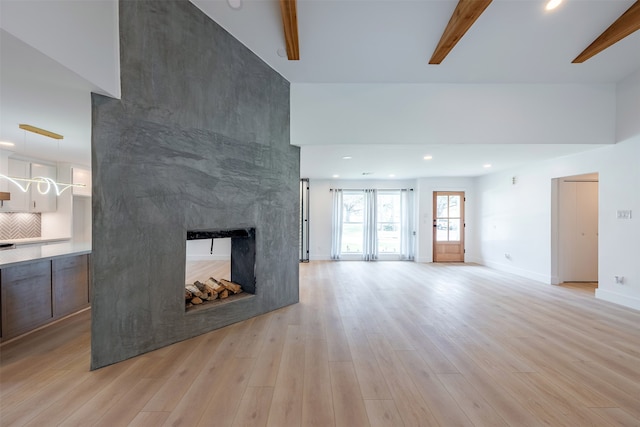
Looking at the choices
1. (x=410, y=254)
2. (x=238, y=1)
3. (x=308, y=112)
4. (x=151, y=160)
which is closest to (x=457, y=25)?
(x=308, y=112)

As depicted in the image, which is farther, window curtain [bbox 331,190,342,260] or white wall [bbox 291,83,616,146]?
window curtain [bbox 331,190,342,260]

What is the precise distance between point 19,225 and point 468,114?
8091 mm

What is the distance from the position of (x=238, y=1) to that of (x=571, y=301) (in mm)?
5890

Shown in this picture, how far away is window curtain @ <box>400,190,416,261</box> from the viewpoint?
308 inches

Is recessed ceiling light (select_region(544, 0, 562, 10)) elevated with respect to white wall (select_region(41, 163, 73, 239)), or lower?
elevated

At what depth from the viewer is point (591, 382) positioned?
1984 mm

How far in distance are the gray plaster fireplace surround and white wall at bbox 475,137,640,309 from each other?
5.05 m

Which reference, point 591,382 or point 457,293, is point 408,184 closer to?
point 457,293

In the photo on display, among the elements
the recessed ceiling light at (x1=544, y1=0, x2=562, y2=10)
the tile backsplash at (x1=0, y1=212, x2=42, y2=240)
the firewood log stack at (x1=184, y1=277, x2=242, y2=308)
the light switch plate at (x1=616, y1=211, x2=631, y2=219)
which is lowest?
the firewood log stack at (x1=184, y1=277, x2=242, y2=308)

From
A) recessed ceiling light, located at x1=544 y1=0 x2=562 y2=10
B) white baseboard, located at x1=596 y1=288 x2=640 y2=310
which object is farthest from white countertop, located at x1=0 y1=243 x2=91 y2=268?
white baseboard, located at x1=596 y1=288 x2=640 y2=310

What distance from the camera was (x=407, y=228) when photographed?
7836 mm

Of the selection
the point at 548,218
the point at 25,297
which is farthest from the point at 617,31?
the point at 25,297

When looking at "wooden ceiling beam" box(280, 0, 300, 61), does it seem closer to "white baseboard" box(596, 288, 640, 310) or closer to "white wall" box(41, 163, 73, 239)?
"white wall" box(41, 163, 73, 239)

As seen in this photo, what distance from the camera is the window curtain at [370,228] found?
7.75m
